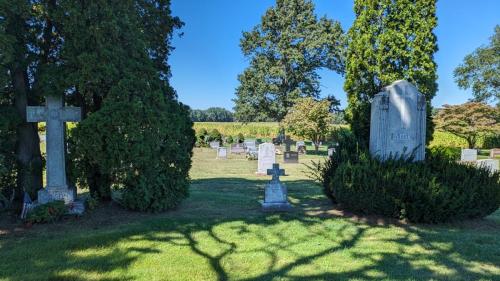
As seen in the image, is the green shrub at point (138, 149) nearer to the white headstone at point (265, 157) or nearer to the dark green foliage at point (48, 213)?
the dark green foliage at point (48, 213)

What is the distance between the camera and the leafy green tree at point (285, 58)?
34969 mm

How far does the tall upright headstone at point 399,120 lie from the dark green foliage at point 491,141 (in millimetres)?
35491

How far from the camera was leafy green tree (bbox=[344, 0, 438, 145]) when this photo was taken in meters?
15.2

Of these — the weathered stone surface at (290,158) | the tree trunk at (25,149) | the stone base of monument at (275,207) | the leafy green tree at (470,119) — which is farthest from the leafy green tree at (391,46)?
the leafy green tree at (470,119)

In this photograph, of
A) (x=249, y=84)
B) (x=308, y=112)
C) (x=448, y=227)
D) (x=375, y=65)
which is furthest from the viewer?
(x=249, y=84)

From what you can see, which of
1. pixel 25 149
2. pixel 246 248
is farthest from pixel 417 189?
pixel 25 149

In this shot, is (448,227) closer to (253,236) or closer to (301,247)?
(301,247)

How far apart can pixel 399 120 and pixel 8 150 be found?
726cm

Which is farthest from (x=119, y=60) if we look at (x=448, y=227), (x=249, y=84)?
(x=249, y=84)

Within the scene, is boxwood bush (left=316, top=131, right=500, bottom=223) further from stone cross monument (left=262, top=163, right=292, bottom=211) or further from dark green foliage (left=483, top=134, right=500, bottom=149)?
dark green foliage (left=483, top=134, right=500, bottom=149)

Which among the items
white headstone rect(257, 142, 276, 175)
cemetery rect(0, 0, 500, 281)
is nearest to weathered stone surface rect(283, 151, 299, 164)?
white headstone rect(257, 142, 276, 175)

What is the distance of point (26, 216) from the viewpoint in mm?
5547

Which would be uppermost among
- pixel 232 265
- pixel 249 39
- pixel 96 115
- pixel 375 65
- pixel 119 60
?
pixel 249 39

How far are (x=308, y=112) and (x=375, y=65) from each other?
493 inches
